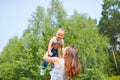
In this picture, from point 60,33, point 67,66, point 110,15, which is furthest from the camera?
point 110,15

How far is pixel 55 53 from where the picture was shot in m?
7.18

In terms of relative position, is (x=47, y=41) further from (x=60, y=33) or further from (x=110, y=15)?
(x=60, y=33)

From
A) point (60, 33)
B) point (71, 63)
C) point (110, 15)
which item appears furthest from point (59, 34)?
point (110, 15)

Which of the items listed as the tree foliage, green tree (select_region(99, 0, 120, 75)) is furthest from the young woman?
green tree (select_region(99, 0, 120, 75))

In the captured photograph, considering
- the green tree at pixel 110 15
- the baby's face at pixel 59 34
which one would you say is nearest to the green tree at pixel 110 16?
the green tree at pixel 110 15

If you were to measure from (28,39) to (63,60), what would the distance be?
121ft

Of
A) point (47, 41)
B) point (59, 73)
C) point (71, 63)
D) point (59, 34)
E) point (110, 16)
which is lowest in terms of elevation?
point (59, 73)

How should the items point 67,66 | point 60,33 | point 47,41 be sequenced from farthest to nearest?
point 47,41
point 60,33
point 67,66

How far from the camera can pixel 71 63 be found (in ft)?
18.3

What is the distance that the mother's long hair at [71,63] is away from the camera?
5.57 metres

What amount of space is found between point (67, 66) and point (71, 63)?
0.07m

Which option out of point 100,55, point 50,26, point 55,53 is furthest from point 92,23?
point 55,53

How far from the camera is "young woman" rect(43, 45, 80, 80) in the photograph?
18.3 ft

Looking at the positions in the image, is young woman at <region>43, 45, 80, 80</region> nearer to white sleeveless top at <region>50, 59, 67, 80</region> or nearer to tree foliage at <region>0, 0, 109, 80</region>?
white sleeveless top at <region>50, 59, 67, 80</region>
